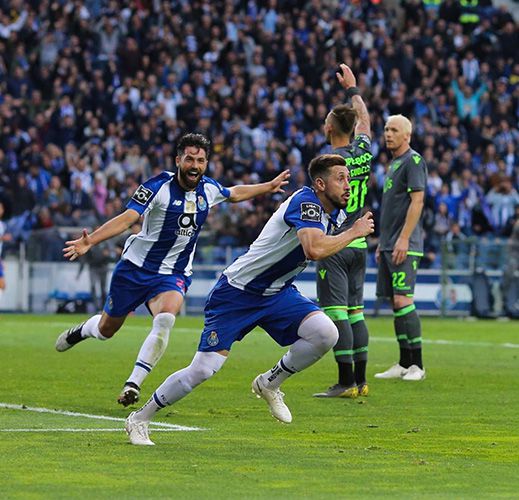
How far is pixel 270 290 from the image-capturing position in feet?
32.5

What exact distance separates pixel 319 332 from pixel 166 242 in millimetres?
2541

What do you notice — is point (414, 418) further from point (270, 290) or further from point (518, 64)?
point (518, 64)

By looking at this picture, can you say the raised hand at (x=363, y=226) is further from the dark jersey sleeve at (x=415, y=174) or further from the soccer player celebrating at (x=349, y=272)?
the dark jersey sleeve at (x=415, y=174)

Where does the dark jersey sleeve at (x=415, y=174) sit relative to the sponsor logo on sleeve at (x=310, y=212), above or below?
above

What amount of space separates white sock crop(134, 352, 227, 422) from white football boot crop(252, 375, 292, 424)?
806 mm

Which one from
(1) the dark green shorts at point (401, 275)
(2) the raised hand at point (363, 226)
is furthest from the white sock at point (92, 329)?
(2) the raised hand at point (363, 226)

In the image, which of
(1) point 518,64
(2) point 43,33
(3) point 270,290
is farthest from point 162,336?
(1) point 518,64

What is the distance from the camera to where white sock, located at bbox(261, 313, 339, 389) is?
988 cm

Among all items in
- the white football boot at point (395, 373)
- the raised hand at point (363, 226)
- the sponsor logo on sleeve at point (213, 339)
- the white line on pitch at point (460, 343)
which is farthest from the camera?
the white line on pitch at point (460, 343)

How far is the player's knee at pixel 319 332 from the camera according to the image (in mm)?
9859

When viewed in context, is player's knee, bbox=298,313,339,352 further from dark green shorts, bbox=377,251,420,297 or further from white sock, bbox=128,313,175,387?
dark green shorts, bbox=377,251,420,297

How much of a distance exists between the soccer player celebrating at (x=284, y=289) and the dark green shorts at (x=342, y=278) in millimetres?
2603

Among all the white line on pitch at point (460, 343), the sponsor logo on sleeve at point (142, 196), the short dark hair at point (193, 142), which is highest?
the short dark hair at point (193, 142)

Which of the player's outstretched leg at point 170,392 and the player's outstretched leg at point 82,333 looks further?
the player's outstretched leg at point 82,333
